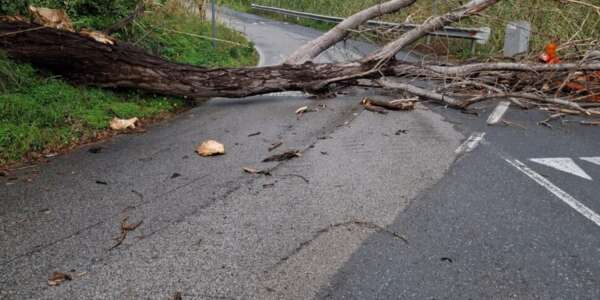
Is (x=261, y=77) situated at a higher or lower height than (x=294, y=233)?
higher

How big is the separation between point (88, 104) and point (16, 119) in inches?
43.5

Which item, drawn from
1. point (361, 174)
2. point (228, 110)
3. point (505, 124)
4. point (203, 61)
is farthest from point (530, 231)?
point (203, 61)

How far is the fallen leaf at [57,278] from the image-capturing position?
9.53ft

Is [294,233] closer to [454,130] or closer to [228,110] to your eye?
[454,130]

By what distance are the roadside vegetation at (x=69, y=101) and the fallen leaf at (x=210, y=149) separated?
1.63 metres

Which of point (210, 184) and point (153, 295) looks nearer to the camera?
point (153, 295)

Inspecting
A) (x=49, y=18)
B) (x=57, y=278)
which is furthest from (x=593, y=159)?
(x=49, y=18)

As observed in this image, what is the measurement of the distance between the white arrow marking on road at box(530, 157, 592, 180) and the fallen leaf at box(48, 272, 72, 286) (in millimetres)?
4598

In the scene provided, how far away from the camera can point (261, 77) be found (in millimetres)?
7832

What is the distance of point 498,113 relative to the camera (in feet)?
23.5

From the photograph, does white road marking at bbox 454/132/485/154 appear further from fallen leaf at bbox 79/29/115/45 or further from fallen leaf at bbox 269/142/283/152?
fallen leaf at bbox 79/29/115/45

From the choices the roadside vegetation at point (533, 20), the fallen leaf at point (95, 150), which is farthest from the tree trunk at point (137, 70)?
the roadside vegetation at point (533, 20)

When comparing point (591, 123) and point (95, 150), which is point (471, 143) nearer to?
point (591, 123)

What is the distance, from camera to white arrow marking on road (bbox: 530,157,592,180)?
4.63 m
